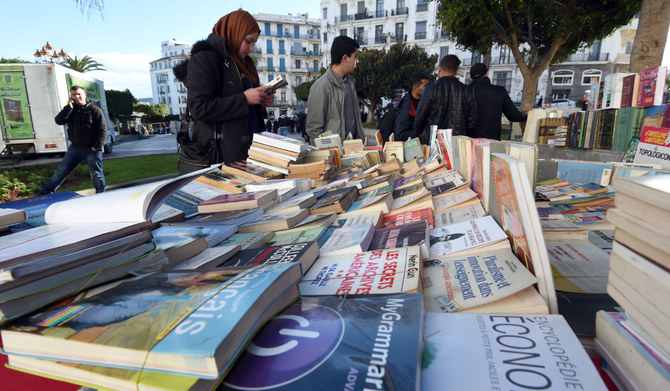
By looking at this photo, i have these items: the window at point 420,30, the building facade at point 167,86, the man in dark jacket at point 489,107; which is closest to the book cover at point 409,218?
the man in dark jacket at point 489,107

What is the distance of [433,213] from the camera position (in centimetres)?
141

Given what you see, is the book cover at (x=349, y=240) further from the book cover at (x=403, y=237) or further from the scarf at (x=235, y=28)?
the scarf at (x=235, y=28)

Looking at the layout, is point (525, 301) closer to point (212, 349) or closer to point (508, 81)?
point (212, 349)

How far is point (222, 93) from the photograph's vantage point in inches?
94.0

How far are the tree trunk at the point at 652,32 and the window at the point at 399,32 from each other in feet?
119

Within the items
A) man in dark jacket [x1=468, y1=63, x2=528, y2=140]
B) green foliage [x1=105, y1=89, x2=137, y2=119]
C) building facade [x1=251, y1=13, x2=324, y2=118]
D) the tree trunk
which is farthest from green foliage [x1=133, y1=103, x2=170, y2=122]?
the tree trunk

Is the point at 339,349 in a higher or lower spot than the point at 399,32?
lower

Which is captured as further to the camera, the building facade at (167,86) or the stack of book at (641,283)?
the building facade at (167,86)

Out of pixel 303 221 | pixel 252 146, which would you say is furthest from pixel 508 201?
pixel 252 146

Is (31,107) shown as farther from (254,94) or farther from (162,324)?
(162,324)

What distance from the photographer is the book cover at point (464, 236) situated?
3.22ft

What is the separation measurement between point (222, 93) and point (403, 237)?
73.7 inches

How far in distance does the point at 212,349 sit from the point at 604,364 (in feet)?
2.17

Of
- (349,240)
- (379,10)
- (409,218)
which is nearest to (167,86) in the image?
(379,10)
